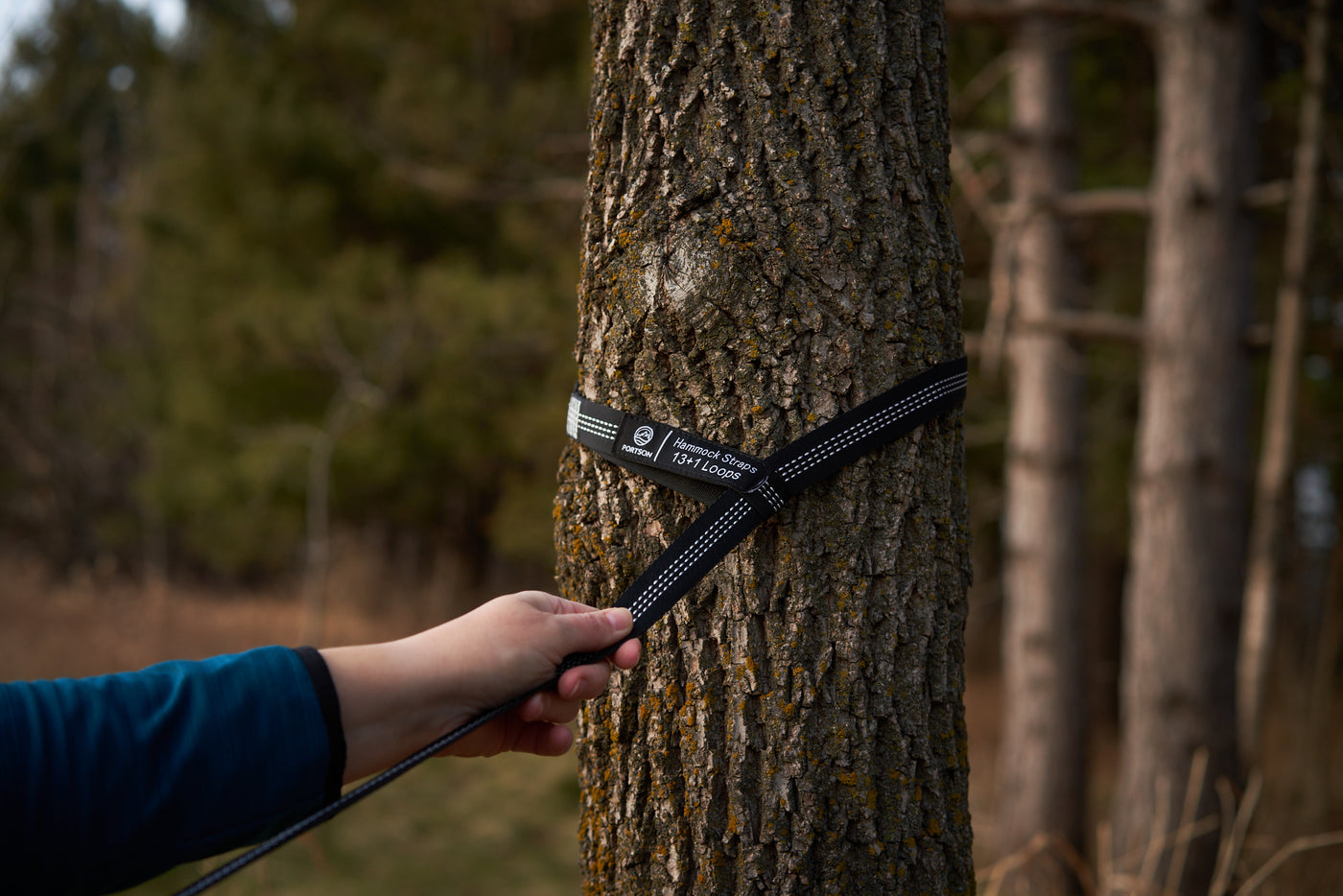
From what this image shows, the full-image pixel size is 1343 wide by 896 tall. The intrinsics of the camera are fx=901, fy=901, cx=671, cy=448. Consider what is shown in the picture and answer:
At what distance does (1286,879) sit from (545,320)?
675 centimetres

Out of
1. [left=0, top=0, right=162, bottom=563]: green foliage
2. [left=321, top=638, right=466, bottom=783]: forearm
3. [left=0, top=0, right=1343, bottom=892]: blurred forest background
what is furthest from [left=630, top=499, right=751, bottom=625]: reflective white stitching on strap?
[left=0, top=0, right=162, bottom=563]: green foliage

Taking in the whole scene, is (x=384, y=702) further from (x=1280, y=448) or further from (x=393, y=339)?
(x=393, y=339)

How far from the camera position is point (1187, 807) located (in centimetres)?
333

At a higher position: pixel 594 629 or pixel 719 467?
pixel 719 467

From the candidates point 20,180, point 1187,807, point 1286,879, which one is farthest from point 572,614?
point 20,180

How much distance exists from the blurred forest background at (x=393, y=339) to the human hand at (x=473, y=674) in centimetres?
319

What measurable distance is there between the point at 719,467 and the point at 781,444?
0.31 ft

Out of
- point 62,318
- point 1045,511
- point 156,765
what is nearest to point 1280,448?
point 1045,511

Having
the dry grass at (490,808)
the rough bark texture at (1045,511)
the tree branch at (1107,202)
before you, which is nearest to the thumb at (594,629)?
the dry grass at (490,808)

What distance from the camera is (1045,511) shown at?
5.04 m

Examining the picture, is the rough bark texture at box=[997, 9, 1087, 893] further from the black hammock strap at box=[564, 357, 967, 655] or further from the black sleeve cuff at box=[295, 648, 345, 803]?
the black sleeve cuff at box=[295, 648, 345, 803]

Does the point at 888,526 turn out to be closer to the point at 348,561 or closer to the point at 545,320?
the point at 545,320

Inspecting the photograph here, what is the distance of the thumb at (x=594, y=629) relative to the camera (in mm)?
1070

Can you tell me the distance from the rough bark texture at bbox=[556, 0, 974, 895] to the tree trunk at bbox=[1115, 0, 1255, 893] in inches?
114
